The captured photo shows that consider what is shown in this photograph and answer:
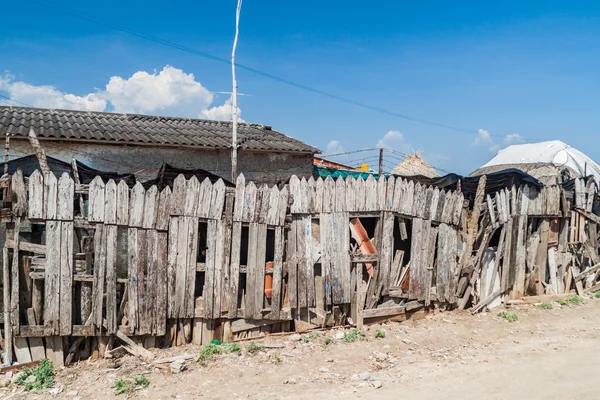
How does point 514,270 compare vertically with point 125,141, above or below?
below

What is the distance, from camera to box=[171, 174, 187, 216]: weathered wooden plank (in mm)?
5902

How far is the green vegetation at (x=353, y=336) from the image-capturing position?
6.52 metres

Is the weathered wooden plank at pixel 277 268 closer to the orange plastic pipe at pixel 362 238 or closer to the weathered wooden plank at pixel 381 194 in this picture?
the orange plastic pipe at pixel 362 238

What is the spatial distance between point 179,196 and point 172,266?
963 millimetres

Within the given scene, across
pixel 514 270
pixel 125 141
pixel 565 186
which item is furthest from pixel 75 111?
pixel 565 186

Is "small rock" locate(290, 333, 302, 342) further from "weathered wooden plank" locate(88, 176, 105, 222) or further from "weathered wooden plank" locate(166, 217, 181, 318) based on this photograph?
"weathered wooden plank" locate(88, 176, 105, 222)

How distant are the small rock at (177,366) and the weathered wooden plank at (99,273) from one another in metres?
1.11

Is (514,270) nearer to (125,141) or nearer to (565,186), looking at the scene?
(565,186)

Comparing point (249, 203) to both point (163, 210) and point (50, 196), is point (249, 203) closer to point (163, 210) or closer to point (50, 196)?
point (163, 210)

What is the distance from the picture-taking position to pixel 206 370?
546 cm

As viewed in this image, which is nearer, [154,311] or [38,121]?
[154,311]

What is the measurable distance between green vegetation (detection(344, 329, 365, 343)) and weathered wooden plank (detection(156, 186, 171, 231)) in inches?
123

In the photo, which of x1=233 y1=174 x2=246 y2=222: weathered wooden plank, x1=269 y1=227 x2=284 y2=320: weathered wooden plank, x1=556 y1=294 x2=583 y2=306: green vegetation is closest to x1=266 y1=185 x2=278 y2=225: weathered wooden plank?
x1=269 y1=227 x2=284 y2=320: weathered wooden plank

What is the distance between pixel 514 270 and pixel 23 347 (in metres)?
8.72
